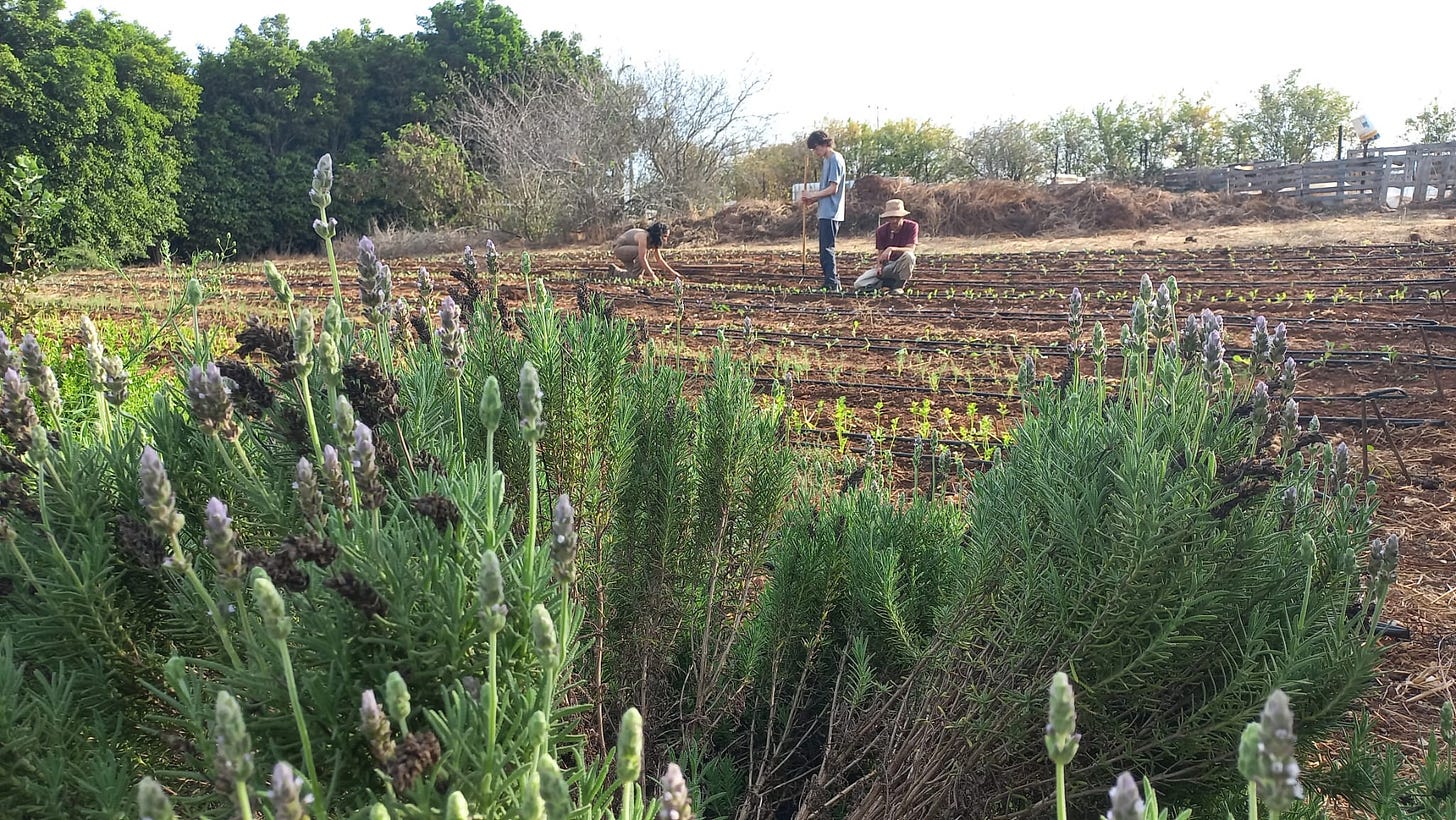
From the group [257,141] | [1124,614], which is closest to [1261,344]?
[1124,614]

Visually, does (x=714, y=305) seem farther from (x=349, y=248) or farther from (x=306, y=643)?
(x=349, y=248)

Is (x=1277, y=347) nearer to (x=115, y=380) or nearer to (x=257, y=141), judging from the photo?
(x=115, y=380)

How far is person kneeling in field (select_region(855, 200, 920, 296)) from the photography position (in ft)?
44.9

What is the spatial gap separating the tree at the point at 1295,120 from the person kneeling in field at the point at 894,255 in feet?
93.9

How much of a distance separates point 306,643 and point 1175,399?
1754 mm

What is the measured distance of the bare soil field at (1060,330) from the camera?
409 centimetres

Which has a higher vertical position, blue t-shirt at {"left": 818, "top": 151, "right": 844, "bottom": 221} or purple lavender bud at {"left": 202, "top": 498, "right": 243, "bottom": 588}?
blue t-shirt at {"left": 818, "top": 151, "right": 844, "bottom": 221}

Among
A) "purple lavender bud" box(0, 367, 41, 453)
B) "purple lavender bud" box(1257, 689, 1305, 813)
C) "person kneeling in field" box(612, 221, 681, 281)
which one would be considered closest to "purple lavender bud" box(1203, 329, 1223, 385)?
"purple lavender bud" box(1257, 689, 1305, 813)

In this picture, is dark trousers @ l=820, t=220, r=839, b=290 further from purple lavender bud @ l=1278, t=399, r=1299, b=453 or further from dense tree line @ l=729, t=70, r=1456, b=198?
dense tree line @ l=729, t=70, r=1456, b=198

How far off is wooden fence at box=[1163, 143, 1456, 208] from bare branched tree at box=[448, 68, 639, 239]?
19315mm

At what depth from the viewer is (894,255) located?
1412 cm

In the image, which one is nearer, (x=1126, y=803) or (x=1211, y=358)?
(x=1126, y=803)

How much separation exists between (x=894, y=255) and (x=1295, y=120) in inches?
1192

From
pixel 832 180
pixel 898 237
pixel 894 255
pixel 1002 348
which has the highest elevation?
pixel 832 180
